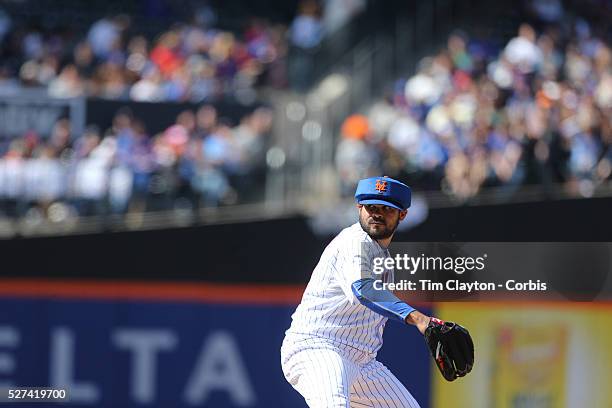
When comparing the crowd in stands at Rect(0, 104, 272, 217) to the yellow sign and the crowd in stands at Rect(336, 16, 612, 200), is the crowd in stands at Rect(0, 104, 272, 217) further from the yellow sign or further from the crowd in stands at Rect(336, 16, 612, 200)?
the yellow sign

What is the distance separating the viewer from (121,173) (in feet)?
26.3

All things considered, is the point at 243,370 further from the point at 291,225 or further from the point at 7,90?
the point at 7,90

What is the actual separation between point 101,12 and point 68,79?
156cm

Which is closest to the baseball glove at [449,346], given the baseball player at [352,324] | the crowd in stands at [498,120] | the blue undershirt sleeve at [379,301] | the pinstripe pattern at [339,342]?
the baseball player at [352,324]

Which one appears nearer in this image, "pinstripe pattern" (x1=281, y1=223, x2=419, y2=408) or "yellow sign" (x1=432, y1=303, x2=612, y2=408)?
"pinstripe pattern" (x1=281, y1=223, x2=419, y2=408)

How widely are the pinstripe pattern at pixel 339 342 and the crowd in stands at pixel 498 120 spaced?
210cm

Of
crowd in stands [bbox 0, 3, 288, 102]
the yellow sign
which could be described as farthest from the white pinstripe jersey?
crowd in stands [bbox 0, 3, 288, 102]

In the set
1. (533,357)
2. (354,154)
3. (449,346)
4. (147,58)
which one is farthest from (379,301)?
(147,58)

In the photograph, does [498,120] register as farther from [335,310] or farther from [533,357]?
[335,310]

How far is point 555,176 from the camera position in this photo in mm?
7805

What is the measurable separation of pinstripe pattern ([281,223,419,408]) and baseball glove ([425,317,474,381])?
0.44 metres

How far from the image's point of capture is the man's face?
528cm

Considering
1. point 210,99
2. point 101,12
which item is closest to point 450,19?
point 210,99

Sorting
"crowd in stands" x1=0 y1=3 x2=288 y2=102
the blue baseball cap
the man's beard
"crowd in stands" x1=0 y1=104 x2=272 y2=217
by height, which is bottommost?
the man's beard
